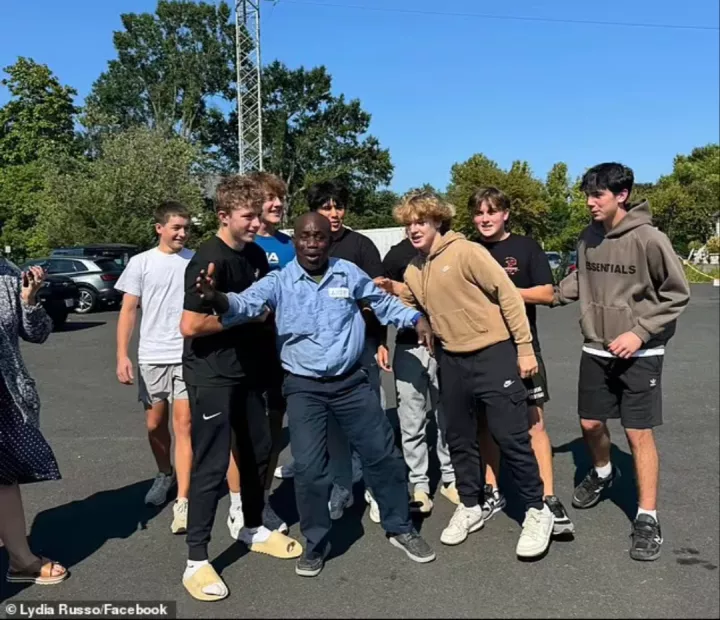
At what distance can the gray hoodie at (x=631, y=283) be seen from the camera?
3.59 m

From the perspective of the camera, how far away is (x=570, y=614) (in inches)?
117

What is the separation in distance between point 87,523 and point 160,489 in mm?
492

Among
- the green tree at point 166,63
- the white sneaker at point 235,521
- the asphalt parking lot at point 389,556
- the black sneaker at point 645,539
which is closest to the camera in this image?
the asphalt parking lot at point 389,556

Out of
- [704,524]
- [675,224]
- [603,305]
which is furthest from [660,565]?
[675,224]

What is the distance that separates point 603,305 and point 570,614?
1661 millimetres

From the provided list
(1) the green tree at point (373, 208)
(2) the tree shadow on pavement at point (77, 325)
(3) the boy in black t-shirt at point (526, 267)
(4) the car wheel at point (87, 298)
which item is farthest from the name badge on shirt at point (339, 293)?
(1) the green tree at point (373, 208)

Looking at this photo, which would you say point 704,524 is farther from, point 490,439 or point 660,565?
point 490,439

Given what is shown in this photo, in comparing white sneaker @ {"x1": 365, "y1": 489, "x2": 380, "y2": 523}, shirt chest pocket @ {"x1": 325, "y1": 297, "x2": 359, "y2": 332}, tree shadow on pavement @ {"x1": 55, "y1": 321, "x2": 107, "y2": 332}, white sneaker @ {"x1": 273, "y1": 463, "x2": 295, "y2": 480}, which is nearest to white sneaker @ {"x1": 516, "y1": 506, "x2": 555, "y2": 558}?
white sneaker @ {"x1": 365, "y1": 489, "x2": 380, "y2": 523}

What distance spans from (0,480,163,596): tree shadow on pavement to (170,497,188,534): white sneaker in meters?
0.22

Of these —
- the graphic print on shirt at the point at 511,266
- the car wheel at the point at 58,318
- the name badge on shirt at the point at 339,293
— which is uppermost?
the graphic print on shirt at the point at 511,266

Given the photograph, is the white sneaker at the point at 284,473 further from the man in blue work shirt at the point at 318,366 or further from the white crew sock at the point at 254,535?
the man in blue work shirt at the point at 318,366

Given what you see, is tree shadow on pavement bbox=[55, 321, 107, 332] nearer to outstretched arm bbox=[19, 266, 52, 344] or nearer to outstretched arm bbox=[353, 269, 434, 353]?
outstretched arm bbox=[19, 266, 52, 344]

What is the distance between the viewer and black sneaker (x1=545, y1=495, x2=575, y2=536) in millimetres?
3725

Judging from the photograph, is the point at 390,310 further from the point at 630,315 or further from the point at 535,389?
the point at 630,315
